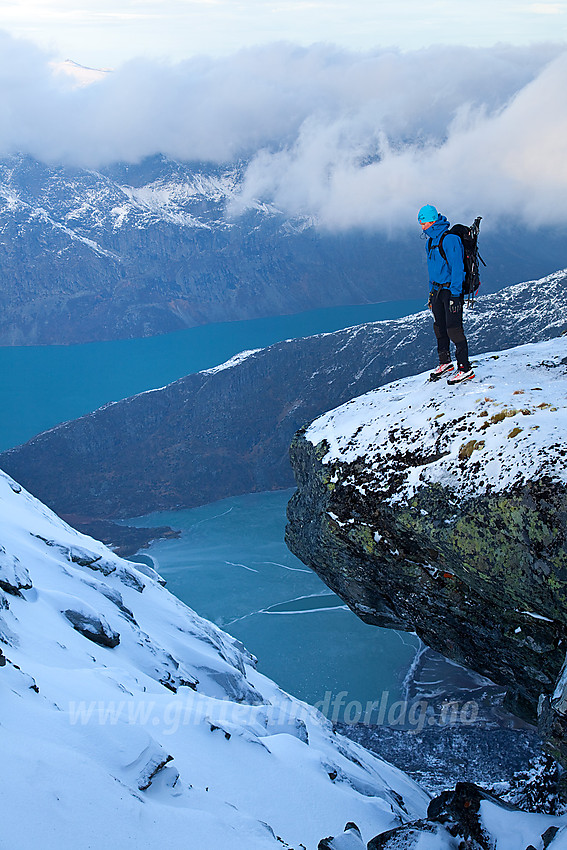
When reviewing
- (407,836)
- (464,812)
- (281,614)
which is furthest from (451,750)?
(281,614)

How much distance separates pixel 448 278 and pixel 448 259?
340 millimetres

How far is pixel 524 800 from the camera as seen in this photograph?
9789 millimetres

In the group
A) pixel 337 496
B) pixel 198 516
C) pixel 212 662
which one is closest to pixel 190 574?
pixel 198 516

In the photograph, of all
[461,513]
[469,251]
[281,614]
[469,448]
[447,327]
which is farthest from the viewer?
[281,614]

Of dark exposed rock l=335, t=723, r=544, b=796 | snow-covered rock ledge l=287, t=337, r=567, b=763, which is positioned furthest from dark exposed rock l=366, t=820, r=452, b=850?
dark exposed rock l=335, t=723, r=544, b=796

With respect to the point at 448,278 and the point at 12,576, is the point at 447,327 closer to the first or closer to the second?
the point at 448,278

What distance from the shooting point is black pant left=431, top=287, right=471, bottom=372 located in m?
10.8

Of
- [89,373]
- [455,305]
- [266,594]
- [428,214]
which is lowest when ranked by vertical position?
[266,594]

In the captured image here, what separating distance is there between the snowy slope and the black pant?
474 mm

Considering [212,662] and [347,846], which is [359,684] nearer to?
[212,662]

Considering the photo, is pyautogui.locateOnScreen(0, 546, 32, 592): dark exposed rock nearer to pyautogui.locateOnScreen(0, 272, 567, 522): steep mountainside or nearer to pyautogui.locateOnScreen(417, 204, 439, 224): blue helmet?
pyautogui.locateOnScreen(417, 204, 439, 224): blue helmet

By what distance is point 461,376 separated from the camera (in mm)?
10773

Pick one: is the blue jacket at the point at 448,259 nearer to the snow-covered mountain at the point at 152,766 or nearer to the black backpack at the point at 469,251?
the black backpack at the point at 469,251

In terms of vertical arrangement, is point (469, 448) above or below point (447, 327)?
below
